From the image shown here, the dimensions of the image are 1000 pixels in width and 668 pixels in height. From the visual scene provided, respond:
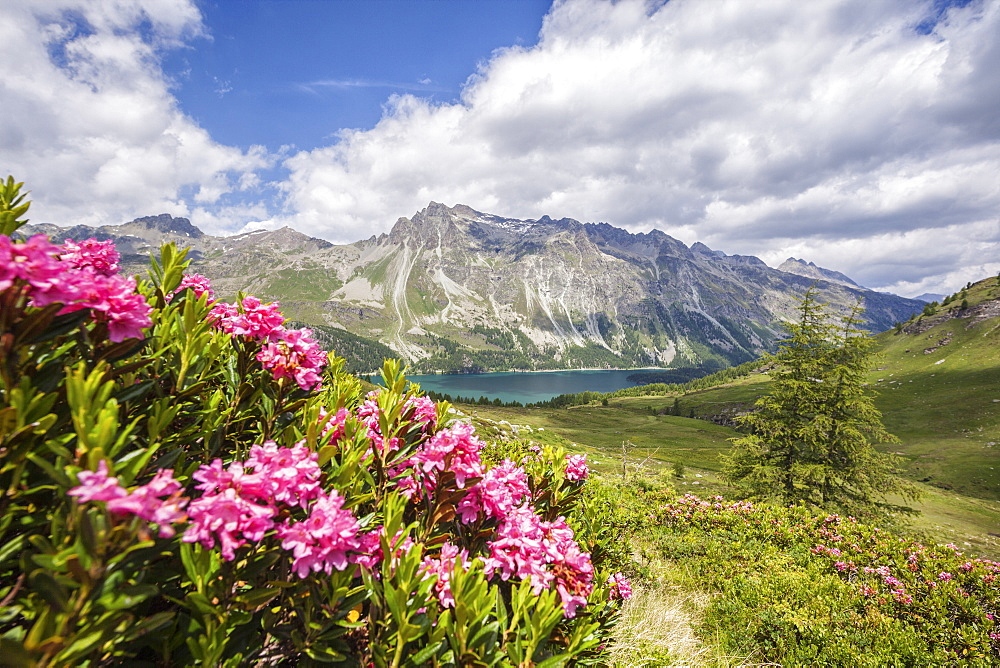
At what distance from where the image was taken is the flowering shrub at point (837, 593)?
20.6ft

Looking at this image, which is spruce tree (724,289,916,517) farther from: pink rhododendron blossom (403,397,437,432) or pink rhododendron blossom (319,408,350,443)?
pink rhododendron blossom (319,408,350,443)

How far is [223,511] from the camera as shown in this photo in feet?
5.24

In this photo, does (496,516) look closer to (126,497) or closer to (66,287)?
(126,497)

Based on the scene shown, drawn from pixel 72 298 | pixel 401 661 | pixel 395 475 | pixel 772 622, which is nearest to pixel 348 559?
pixel 401 661

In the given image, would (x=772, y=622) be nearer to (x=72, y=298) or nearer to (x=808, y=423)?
(x=72, y=298)

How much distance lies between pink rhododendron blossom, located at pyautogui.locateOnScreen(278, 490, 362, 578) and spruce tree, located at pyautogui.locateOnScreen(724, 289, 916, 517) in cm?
2332

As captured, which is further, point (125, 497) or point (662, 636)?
point (662, 636)

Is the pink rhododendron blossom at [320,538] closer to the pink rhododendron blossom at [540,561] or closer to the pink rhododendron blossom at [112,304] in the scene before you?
the pink rhododendron blossom at [540,561]

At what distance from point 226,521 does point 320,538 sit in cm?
37

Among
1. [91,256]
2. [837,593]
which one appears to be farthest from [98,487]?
[837,593]

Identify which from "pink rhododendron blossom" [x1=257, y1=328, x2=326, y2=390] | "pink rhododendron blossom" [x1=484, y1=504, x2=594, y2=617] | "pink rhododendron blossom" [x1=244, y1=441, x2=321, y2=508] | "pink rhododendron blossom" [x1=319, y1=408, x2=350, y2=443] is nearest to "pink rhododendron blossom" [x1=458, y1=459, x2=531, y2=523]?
"pink rhododendron blossom" [x1=484, y1=504, x2=594, y2=617]

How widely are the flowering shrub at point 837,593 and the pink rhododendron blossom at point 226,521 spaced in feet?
24.7

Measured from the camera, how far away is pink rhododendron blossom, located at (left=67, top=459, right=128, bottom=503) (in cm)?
125

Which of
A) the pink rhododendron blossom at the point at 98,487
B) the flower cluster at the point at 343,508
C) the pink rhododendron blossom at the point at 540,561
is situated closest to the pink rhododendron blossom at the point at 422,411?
the flower cluster at the point at 343,508
